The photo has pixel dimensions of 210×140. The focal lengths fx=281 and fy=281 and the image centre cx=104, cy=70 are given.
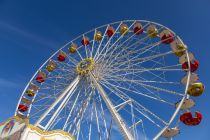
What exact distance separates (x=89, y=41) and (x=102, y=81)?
6297mm

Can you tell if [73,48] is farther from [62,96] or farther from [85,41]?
[62,96]

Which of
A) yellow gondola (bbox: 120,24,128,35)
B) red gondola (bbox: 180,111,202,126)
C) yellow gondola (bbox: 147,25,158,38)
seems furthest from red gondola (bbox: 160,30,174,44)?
red gondola (bbox: 180,111,202,126)

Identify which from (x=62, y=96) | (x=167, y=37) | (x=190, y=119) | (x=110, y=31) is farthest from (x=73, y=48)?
(x=190, y=119)

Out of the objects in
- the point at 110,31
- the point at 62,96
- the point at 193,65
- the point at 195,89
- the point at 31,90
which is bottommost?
the point at 195,89

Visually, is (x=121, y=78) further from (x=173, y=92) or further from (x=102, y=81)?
(x=173, y=92)

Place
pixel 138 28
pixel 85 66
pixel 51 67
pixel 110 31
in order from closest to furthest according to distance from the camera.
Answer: pixel 85 66
pixel 138 28
pixel 110 31
pixel 51 67

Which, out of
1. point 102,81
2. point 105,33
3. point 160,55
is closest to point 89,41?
point 105,33

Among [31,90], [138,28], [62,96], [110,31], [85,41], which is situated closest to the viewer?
[62,96]

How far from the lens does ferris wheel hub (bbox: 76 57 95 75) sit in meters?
21.0

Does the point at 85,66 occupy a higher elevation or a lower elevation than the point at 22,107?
lower

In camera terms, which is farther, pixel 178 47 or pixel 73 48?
pixel 73 48

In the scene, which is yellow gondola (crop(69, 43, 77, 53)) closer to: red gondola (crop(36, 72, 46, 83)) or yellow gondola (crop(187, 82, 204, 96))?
red gondola (crop(36, 72, 46, 83))

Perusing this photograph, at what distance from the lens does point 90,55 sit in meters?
22.9

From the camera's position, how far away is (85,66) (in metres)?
21.5
